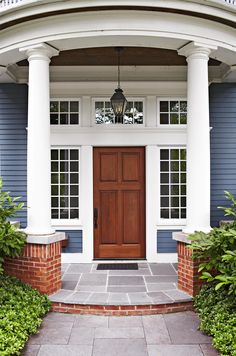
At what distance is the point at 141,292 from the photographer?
4.45 metres

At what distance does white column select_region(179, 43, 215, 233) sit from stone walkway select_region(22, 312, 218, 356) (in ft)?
3.99

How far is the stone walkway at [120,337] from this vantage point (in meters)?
3.30

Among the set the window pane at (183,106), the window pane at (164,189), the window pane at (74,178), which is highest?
the window pane at (183,106)

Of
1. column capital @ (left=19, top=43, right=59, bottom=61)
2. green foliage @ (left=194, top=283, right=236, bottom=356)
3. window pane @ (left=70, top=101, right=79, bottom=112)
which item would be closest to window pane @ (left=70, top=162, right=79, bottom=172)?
window pane @ (left=70, top=101, right=79, bottom=112)

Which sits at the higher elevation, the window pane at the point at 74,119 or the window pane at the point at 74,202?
the window pane at the point at 74,119

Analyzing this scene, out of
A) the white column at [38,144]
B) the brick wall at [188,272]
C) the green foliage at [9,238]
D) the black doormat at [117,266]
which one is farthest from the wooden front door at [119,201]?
the green foliage at [9,238]

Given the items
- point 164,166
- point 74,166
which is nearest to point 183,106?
point 164,166

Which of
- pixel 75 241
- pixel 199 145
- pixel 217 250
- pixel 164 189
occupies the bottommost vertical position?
pixel 75 241

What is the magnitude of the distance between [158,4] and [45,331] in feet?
13.2

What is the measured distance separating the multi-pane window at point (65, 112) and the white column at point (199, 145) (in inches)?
97.7

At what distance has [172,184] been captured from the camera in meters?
6.17

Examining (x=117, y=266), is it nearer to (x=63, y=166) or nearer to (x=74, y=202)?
(x=74, y=202)

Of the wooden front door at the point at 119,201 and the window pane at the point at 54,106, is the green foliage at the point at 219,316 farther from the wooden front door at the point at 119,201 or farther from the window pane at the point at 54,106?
the window pane at the point at 54,106

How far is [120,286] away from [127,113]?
307 cm
